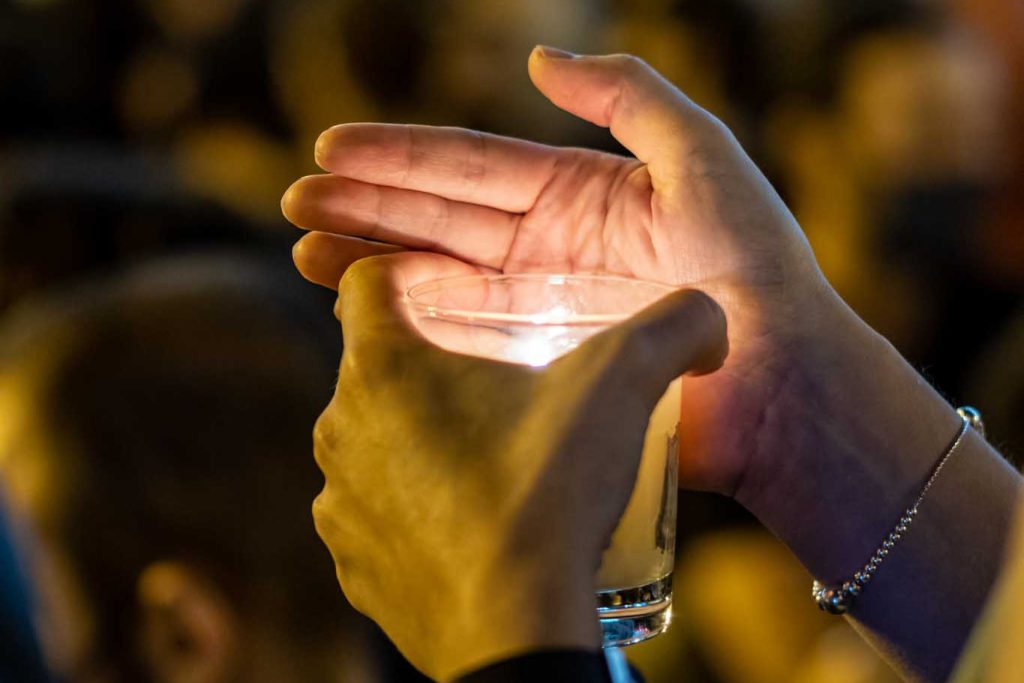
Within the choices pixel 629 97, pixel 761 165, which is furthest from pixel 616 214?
pixel 761 165

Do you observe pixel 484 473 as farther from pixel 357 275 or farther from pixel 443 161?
pixel 443 161

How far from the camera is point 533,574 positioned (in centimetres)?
74

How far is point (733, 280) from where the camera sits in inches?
47.6

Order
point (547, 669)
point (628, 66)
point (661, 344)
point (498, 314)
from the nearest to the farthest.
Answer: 1. point (547, 669)
2. point (661, 344)
3. point (498, 314)
4. point (628, 66)

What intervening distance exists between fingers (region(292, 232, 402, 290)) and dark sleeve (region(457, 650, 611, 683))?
1.99 feet

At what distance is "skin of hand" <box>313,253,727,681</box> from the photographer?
0.75 metres

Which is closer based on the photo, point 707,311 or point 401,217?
point 707,311

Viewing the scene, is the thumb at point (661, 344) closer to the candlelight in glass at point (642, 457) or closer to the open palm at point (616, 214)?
the candlelight in glass at point (642, 457)

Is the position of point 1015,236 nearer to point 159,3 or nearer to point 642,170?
point 642,170

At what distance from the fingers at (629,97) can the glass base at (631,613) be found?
46 cm

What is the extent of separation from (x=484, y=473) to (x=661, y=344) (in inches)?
6.3

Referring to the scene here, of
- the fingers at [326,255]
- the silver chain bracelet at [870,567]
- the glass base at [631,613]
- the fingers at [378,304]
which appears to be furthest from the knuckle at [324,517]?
the silver chain bracelet at [870,567]

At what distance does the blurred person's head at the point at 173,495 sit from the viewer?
1.36m

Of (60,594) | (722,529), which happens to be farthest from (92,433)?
(722,529)
